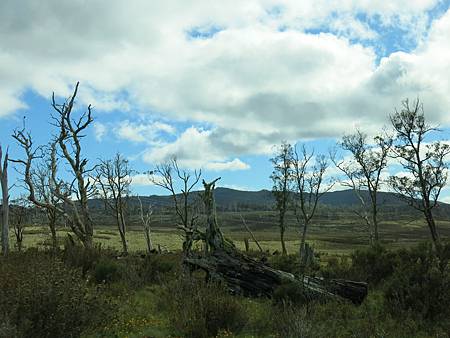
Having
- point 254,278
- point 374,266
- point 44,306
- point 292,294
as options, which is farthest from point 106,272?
point 374,266

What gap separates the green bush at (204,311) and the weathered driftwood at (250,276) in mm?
3118

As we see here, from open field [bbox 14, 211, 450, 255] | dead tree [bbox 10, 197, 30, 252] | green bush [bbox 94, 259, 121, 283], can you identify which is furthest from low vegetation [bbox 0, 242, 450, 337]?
dead tree [bbox 10, 197, 30, 252]

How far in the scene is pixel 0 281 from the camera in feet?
22.0

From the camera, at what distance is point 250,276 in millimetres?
12188

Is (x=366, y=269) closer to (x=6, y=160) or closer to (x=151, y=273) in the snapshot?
(x=151, y=273)

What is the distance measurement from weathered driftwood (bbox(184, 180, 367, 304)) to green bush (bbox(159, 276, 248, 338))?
10.2 feet

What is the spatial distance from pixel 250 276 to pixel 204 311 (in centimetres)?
463

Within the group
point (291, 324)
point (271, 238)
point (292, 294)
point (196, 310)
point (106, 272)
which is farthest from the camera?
point (271, 238)

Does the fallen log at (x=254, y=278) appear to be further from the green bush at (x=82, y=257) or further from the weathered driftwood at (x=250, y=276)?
the green bush at (x=82, y=257)

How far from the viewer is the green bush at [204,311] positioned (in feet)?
24.8

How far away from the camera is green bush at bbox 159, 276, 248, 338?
7.55 meters

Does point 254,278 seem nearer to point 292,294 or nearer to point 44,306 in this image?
point 292,294

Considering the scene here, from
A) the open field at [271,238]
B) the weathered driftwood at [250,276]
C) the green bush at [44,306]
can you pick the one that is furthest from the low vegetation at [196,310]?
the open field at [271,238]

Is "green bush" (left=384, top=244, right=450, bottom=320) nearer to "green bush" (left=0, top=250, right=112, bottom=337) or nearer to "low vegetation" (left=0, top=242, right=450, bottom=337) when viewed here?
"low vegetation" (left=0, top=242, right=450, bottom=337)
